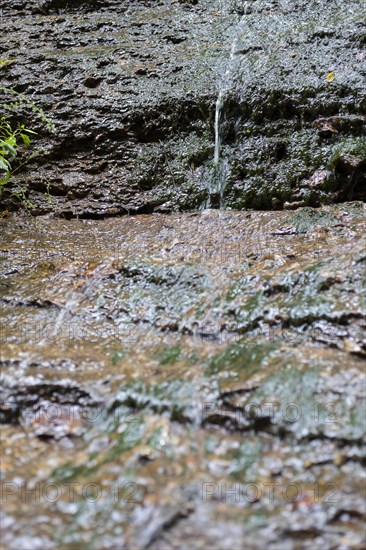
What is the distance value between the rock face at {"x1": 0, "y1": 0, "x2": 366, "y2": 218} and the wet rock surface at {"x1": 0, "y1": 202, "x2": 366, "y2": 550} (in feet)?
2.52

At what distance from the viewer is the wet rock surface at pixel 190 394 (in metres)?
1.49

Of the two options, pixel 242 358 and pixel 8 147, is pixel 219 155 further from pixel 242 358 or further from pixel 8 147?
pixel 242 358

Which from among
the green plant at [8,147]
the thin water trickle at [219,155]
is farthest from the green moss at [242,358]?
the green plant at [8,147]

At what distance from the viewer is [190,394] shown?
1935mm

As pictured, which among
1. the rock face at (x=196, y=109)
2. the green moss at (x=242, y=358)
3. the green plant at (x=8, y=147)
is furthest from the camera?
the rock face at (x=196, y=109)

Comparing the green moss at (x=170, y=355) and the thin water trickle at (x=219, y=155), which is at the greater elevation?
the thin water trickle at (x=219, y=155)

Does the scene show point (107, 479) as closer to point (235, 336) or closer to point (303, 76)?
point (235, 336)

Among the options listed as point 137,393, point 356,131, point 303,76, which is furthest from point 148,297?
point 303,76

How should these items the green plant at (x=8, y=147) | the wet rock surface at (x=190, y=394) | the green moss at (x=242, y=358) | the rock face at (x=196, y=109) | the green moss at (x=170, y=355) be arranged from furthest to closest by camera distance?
the rock face at (x=196, y=109), the green plant at (x=8, y=147), the green moss at (x=170, y=355), the green moss at (x=242, y=358), the wet rock surface at (x=190, y=394)

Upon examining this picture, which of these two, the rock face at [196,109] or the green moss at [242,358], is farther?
the rock face at [196,109]

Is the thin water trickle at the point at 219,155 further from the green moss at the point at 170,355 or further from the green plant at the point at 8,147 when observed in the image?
the green moss at the point at 170,355

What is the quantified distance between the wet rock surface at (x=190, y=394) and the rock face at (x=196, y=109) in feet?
2.52

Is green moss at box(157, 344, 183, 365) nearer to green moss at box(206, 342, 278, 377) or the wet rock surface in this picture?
the wet rock surface

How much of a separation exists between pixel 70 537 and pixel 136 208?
2806 millimetres
